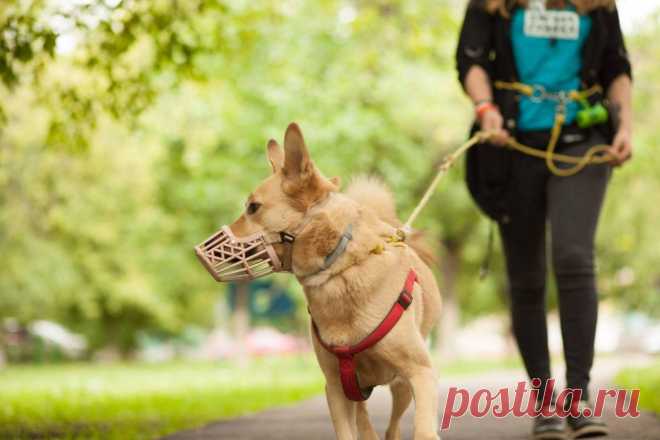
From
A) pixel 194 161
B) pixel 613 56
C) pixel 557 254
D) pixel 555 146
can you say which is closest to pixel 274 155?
pixel 557 254

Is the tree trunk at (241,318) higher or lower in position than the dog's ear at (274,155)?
lower

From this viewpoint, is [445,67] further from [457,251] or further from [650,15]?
[457,251]

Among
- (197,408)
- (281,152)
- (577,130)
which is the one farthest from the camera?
(197,408)

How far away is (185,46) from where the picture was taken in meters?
8.23

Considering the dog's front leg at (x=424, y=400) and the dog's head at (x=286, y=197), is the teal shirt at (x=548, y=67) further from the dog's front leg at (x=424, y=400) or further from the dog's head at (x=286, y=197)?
the dog's front leg at (x=424, y=400)

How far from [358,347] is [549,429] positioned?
1702mm

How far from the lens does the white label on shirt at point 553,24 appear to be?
559 centimetres

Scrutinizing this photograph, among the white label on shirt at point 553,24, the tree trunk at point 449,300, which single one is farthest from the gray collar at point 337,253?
the tree trunk at point 449,300

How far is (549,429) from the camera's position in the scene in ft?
17.3

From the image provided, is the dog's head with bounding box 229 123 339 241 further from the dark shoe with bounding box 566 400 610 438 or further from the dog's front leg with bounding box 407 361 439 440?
the dark shoe with bounding box 566 400 610 438

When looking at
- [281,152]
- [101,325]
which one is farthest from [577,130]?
[101,325]

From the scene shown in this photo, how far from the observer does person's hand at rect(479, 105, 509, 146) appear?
17.9 ft

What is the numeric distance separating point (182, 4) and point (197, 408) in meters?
4.02

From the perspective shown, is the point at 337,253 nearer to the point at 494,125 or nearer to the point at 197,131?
the point at 494,125
